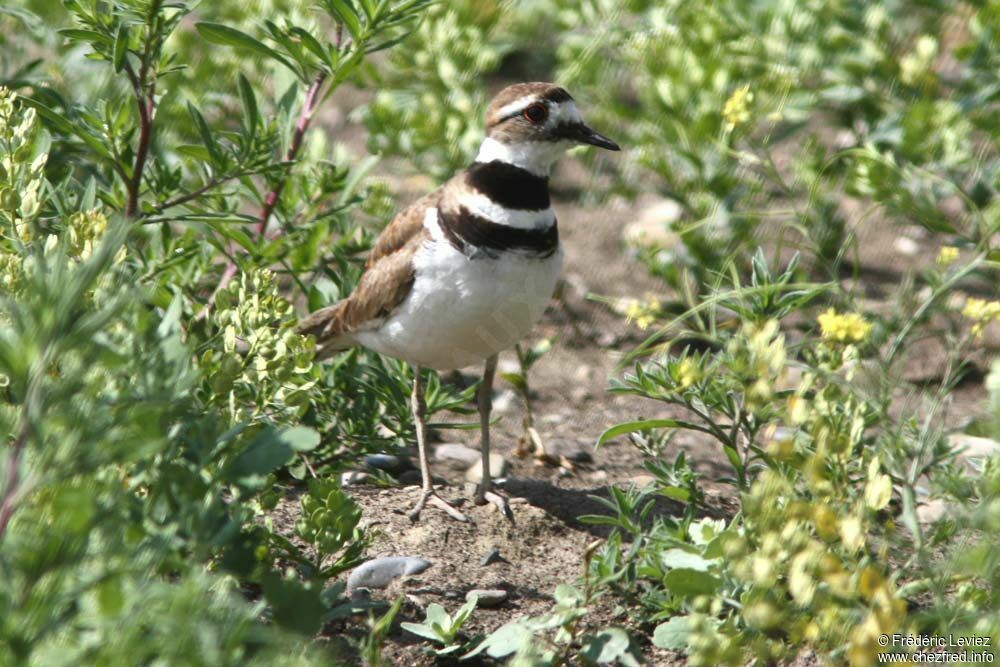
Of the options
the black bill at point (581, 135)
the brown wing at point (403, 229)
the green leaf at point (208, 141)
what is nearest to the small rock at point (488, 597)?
the brown wing at point (403, 229)

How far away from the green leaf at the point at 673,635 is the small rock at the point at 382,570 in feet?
2.69

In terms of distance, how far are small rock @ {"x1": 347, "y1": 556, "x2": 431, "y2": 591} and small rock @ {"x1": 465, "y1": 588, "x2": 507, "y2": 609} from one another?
7.5 inches

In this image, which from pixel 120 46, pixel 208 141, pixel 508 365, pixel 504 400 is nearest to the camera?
pixel 120 46

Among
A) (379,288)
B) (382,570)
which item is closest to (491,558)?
(382,570)

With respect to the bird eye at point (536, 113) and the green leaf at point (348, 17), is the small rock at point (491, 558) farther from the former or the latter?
the green leaf at point (348, 17)

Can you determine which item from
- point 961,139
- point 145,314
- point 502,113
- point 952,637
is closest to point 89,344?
point 145,314

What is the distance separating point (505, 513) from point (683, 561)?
1.04 meters

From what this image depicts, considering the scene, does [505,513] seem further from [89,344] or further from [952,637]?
[89,344]

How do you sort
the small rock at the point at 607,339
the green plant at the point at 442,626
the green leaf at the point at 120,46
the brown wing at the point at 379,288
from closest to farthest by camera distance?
the green plant at the point at 442,626 → the green leaf at the point at 120,46 → the brown wing at the point at 379,288 → the small rock at the point at 607,339

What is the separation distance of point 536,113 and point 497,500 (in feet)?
4.66

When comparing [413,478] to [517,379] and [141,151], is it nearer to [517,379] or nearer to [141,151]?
[517,379]

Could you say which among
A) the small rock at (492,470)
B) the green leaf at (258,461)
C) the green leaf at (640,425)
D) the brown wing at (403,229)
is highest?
the green leaf at (258,461)

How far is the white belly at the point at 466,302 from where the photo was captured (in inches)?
163

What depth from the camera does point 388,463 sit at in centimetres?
466
